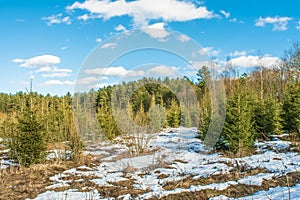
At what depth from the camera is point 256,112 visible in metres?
11.7

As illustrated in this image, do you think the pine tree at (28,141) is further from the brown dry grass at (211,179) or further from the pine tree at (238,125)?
the pine tree at (238,125)

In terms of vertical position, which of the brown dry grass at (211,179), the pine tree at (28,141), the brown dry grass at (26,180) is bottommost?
the brown dry grass at (26,180)

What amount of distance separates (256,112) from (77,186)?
795cm

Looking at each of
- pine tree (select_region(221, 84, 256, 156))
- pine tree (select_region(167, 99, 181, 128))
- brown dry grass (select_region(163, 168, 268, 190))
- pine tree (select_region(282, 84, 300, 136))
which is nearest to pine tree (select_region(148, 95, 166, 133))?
pine tree (select_region(167, 99, 181, 128))

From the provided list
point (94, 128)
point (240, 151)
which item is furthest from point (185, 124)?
point (240, 151)

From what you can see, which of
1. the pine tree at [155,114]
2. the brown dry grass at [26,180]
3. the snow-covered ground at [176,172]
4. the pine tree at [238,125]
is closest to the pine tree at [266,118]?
the snow-covered ground at [176,172]

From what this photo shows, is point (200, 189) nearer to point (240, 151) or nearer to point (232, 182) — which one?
point (232, 182)

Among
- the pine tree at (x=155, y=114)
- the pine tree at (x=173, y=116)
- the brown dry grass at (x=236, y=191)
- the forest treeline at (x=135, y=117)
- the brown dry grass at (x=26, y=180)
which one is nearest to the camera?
the brown dry grass at (x=236, y=191)

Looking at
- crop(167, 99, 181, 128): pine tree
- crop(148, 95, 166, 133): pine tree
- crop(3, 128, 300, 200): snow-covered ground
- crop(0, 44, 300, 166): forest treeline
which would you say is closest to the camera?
crop(3, 128, 300, 200): snow-covered ground

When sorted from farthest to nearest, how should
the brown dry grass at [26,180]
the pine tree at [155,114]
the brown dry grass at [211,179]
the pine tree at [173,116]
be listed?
1. the pine tree at [173,116]
2. the pine tree at [155,114]
3. the brown dry grass at [26,180]
4. the brown dry grass at [211,179]

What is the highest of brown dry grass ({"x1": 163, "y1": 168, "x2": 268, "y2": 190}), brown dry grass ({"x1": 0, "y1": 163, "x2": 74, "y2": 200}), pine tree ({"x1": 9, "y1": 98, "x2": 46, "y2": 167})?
pine tree ({"x1": 9, "y1": 98, "x2": 46, "y2": 167})

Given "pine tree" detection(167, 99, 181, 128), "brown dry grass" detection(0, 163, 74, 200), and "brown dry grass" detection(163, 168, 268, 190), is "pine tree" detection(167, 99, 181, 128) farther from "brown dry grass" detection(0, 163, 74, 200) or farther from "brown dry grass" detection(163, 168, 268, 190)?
"brown dry grass" detection(163, 168, 268, 190)

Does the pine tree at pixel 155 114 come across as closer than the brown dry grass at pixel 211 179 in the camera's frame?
No

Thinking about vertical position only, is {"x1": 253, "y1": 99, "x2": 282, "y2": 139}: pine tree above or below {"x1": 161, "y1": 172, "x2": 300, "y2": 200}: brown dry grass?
above
